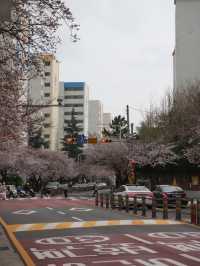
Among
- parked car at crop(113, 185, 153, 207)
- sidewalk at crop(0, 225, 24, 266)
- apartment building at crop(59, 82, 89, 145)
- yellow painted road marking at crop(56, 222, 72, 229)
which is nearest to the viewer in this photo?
sidewalk at crop(0, 225, 24, 266)

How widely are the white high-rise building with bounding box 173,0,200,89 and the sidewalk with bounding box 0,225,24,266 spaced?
76682 millimetres

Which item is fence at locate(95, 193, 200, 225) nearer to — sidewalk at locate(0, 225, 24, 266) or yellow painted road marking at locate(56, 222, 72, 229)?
yellow painted road marking at locate(56, 222, 72, 229)

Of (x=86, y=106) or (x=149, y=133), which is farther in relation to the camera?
(x=86, y=106)

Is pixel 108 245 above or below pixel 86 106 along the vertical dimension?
below

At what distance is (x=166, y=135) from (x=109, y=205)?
2350 cm

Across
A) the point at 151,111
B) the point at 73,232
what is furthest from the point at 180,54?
the point at 73,232

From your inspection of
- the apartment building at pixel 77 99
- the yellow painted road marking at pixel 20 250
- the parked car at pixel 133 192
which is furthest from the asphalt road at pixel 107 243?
the apartment building at pixel 77 99

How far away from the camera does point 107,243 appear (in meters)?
15.6

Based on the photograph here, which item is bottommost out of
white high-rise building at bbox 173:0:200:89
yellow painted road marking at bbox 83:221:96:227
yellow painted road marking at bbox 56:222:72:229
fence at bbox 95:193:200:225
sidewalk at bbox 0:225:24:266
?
sidewalk at bbox 0:225:24:266

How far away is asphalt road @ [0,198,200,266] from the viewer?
41.5 ft

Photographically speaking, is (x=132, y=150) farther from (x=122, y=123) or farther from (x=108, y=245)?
(x=108, y=245)

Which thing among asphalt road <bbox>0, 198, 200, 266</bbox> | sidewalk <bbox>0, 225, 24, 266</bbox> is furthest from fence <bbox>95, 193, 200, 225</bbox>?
sidewalk <bbox>0, 225, 24, 266</bbox>

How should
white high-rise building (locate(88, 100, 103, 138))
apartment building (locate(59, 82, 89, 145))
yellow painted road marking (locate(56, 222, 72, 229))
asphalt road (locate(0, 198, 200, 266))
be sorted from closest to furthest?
asphalt road (locate(0, 198, 200, 266)), yellow painted road marking (locate(56, 222, 72, 229)), apartment building (locate(59, 82, 89, 145)), white high-rise building (locate(88, 100, 103, 138))

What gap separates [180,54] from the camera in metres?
94.7
